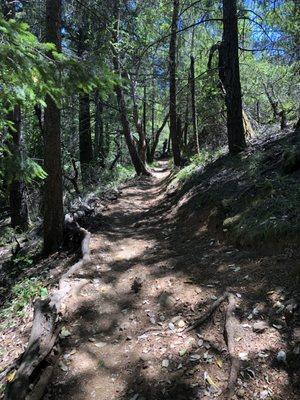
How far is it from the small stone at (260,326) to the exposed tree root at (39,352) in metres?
2.15

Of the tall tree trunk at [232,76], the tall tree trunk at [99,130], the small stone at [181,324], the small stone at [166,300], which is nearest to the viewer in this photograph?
the small stone at [181,324]

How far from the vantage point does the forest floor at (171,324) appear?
3504 millimetres

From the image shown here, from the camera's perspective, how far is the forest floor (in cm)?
350

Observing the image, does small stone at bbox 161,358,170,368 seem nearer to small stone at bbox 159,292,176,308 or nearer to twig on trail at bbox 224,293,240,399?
twig on trail at bbox 224,293,240,399

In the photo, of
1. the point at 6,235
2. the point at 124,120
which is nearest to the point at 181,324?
the point at 6,235

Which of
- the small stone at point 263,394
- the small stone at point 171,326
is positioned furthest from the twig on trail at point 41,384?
the small stone at point 263,394

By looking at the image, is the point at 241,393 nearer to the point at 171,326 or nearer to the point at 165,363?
the point at 165,363

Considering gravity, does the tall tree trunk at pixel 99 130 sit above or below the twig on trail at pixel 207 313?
above

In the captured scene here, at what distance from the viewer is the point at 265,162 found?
7836 millimetres

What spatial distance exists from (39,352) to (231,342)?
2.05 m

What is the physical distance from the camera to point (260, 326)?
12.7 feet

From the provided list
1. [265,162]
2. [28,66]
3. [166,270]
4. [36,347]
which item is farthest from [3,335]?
[265,162]

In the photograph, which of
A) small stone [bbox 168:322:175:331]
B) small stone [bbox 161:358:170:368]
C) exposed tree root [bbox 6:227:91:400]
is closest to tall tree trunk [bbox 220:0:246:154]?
exposed tree root [bbox 6:227:91:400]

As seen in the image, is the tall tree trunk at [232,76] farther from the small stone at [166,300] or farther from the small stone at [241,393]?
the small stone at [241,393]
